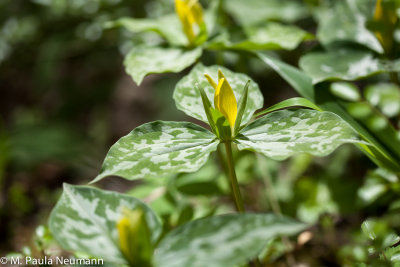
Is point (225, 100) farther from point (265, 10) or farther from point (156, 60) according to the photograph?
point (265, 10)

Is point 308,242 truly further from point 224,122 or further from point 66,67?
point 66,67

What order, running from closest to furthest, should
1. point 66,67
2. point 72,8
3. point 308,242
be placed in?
point 308,242 < point 72,8 < point 66,67

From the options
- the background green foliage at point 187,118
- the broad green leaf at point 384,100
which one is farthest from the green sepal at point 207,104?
the broad green leaf at point 384,100

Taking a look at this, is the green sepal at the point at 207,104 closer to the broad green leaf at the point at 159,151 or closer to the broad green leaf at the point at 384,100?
the broad green leaf at the point at 159,151

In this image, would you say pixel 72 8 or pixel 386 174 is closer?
pixel 386 174

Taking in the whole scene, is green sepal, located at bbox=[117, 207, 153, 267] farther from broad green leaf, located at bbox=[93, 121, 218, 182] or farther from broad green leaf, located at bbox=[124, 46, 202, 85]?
broad green leaf, located at bbox=[124, 46, 202, 85]

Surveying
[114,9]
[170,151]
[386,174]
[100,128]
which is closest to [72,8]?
[114,9]
